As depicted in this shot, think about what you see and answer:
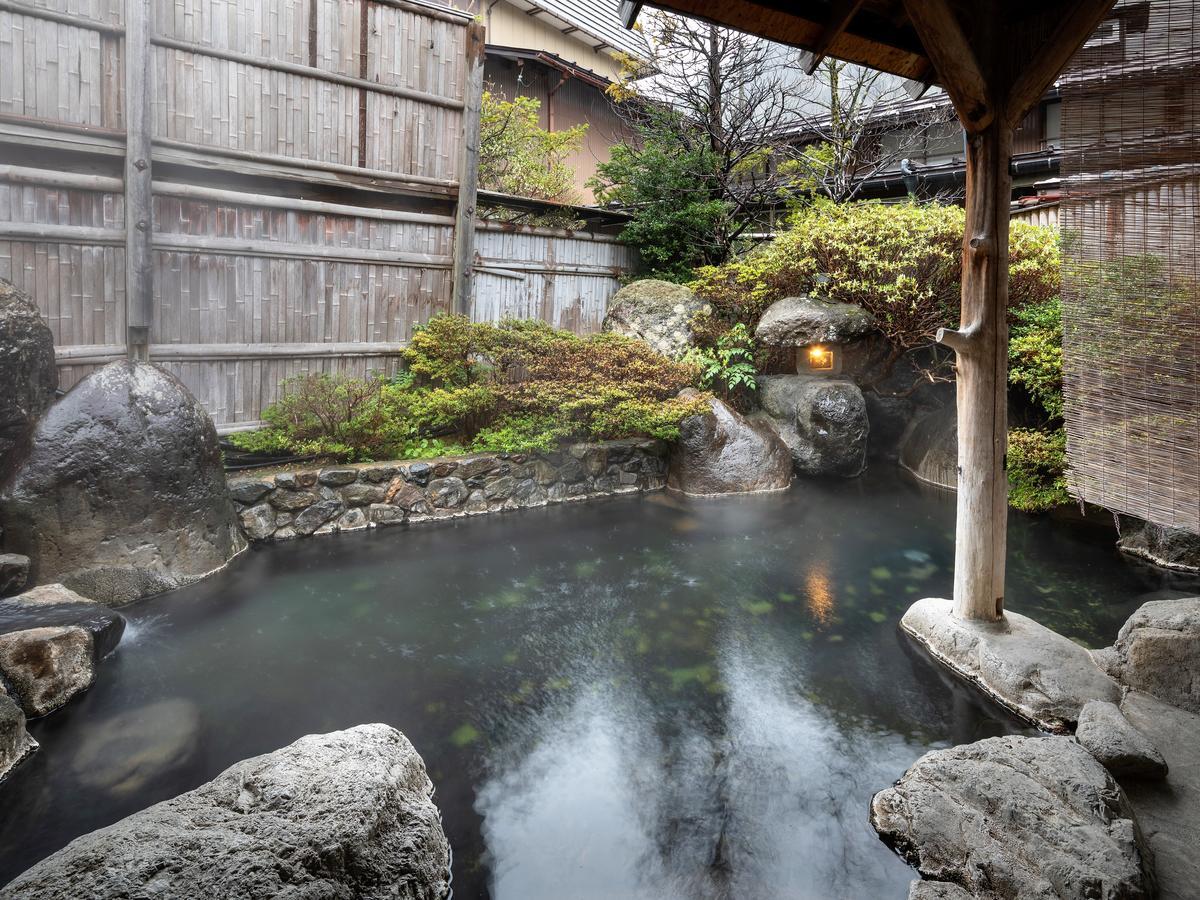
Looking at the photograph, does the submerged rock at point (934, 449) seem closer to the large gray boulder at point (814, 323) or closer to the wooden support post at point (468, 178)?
the large gray boulder at point (814, 323)

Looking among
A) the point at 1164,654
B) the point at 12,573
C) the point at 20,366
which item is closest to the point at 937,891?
the point at 1164,654

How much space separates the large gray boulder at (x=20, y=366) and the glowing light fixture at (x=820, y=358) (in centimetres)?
956

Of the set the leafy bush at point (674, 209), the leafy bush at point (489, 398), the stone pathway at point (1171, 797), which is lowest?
the stone pathway at point (1171, 797)

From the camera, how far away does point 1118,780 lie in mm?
3828

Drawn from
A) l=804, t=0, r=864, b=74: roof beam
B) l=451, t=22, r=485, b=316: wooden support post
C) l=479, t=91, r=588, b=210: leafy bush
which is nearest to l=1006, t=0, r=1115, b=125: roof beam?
l=804, t=0, r=864, b=74: roof beam

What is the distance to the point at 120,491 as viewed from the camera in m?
6.12

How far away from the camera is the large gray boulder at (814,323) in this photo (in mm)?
10758

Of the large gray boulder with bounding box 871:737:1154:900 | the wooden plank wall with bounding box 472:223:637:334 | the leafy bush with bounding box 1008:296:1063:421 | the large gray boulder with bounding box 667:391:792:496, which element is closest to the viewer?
the large gray boulder with bounding box 871:737:1154:900

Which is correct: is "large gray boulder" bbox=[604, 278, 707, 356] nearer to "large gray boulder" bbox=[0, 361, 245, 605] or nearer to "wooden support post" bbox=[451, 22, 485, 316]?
"wooden support post" bbox=[451, 22, 485, 316]

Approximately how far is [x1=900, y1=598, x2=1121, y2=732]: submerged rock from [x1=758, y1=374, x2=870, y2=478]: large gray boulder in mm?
5193

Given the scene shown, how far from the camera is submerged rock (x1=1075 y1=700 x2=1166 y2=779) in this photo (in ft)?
12.5

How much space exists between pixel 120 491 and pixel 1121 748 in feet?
24.4

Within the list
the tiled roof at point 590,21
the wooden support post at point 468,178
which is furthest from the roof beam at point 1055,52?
A: the tiled roof at point 590,21

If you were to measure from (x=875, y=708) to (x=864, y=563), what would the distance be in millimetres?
2958
